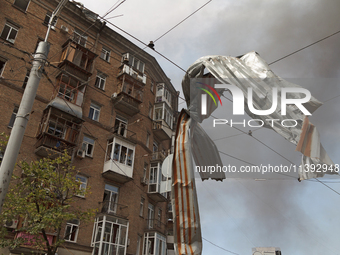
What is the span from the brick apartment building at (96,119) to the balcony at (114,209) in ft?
0.24

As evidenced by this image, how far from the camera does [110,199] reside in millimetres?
21328

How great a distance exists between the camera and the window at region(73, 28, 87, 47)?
79.6 feet

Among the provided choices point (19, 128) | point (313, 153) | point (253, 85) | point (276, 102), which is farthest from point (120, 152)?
point (313, 153)

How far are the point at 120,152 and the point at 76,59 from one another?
8280 mm

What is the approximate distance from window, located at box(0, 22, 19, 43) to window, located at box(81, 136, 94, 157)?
8.79 m

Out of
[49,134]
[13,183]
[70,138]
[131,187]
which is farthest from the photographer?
[131,187]

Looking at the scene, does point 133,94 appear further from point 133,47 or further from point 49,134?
point 49,134

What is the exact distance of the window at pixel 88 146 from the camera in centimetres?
2120

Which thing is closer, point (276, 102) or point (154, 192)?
point (276, 102)

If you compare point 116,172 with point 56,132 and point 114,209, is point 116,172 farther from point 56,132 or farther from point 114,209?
point 56,132

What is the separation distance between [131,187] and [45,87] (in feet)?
33.1

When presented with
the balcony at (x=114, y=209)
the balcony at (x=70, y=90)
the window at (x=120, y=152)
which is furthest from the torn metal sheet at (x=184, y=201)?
the balcony at (x=70, y=90)

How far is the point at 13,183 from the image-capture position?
16.0 meters

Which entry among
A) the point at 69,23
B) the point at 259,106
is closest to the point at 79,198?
the point at 69,23
